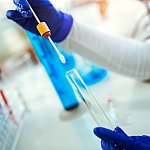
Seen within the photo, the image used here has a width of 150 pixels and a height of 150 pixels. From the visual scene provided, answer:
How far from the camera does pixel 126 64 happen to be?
0.66 m

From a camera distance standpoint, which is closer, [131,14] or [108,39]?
[108,39]

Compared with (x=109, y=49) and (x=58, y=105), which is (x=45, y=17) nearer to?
(x=109, y=49)

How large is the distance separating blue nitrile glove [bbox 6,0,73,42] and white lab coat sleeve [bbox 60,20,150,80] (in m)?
0.04

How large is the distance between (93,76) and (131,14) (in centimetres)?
42

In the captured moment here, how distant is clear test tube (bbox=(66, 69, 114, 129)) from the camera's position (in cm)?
46

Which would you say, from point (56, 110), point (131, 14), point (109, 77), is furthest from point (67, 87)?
point (131, 14)

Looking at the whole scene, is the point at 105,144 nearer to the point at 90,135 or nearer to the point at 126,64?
the point at 90,135

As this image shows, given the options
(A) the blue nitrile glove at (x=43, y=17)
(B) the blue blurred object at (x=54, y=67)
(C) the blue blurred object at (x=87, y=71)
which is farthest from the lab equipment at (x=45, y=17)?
(C) the blue blurred object at (x=87, y=71)

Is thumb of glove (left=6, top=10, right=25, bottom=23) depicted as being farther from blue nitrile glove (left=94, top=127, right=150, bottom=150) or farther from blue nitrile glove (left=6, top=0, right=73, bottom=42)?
blue nitrile glove (left=94, top=127, right=150, bottom=150)

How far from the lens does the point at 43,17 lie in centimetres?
51

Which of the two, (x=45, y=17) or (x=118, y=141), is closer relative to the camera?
(x=118, y=141)

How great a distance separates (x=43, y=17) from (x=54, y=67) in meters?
0.21

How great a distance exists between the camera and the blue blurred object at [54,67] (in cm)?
69

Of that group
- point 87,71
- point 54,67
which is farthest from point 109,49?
point 87,71
